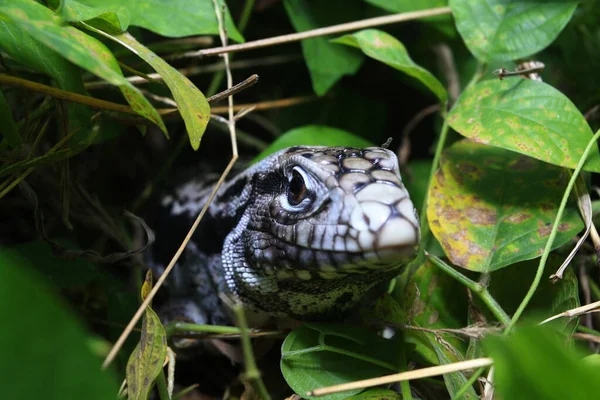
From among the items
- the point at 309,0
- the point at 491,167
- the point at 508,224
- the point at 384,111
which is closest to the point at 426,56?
the point at 384,111

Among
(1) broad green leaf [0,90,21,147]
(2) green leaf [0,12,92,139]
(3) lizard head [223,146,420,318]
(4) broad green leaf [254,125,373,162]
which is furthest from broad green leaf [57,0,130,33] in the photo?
(4) broad green leaf [254,125,373,162]

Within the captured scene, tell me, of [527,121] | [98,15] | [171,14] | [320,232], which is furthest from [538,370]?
[171,14]

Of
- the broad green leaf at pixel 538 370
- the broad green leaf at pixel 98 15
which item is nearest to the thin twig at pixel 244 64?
the broad green leaf at pixel 98 15

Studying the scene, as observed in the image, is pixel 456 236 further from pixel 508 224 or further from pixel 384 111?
pixel 384 111

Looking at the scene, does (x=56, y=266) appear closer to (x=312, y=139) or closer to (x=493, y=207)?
(x=312, y=139)

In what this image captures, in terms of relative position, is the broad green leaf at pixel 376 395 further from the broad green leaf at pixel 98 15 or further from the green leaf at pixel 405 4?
the green leaf at pixel 405 4

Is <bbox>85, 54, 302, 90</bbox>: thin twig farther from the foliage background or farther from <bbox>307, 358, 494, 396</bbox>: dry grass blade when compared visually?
<bbox>307, 358, 494, 396</bbox>: dry grass blade
